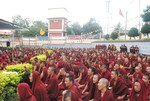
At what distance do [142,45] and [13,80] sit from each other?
13737 millimetres

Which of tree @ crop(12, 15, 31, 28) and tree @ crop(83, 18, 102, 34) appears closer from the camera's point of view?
tree @ crop(83, 18, 102, 34)

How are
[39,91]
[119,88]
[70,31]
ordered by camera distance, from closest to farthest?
[39,91] < [119,88] < [70,31]

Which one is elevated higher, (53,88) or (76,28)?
(76,28)

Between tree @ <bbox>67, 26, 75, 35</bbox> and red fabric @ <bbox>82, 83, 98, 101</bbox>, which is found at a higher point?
tree @ <bbox>67, 26, 75, 35</bbox>

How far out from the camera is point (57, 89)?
21.7ft

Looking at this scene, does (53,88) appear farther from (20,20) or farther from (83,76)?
(20,20)

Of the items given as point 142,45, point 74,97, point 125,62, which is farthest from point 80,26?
point 74,97

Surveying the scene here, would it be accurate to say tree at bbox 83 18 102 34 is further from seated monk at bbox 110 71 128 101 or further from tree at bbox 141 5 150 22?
seated monk at bbox 110 71 128 101

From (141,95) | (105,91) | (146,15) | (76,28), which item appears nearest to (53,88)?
(105,91)

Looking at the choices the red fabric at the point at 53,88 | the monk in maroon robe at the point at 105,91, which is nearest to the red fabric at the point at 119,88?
the monk in maroon robe at the point at 105,91

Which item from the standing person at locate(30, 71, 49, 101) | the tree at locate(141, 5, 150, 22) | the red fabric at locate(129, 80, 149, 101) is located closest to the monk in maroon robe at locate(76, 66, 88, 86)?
the red fabric at locate(129, 80, 149, 101)

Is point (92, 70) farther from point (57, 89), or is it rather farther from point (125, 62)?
point (125, 62)

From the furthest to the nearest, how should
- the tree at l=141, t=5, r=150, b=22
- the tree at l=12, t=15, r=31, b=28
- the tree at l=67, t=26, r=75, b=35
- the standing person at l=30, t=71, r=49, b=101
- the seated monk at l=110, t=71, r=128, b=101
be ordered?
the tree at l=12, t=15, r=31, b=28 < the tree at l=67, t=26, r=75, b=35 < the tree at l=141, t=5, r=150, b=22 < the seated monk at l=110, t=71, r=128, b=101 < the standing person at l=30, t=71, r=49, b=101

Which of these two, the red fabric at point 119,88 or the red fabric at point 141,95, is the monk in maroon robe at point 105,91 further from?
the red fabric at point 119,88
